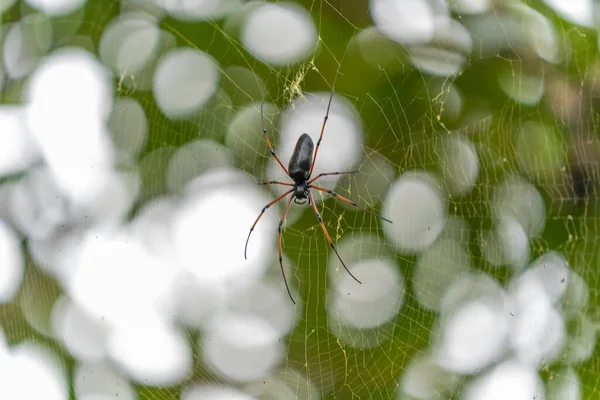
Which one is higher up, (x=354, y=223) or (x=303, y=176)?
(x=303, y=176)

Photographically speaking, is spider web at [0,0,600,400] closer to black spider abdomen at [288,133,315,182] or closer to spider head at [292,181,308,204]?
spider head at [292,181,308,204]

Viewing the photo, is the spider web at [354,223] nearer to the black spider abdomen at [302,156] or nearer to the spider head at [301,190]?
the spider head at [301,190]

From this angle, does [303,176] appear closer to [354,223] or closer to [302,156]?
[302,156]

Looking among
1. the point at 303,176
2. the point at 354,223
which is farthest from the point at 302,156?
the point at 354,223

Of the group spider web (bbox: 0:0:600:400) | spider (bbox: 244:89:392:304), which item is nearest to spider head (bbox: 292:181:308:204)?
spider (bbox: 244:89:392:304)

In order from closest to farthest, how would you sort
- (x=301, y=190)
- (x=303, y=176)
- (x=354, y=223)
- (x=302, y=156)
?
(x=302, y=156), (x=303, y=176), (x=301, y=190), (x=354, y=223)

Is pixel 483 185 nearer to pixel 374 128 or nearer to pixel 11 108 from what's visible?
pixel 374 128

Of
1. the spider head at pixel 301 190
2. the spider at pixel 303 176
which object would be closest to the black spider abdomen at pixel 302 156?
the spider at pixel 303 176
